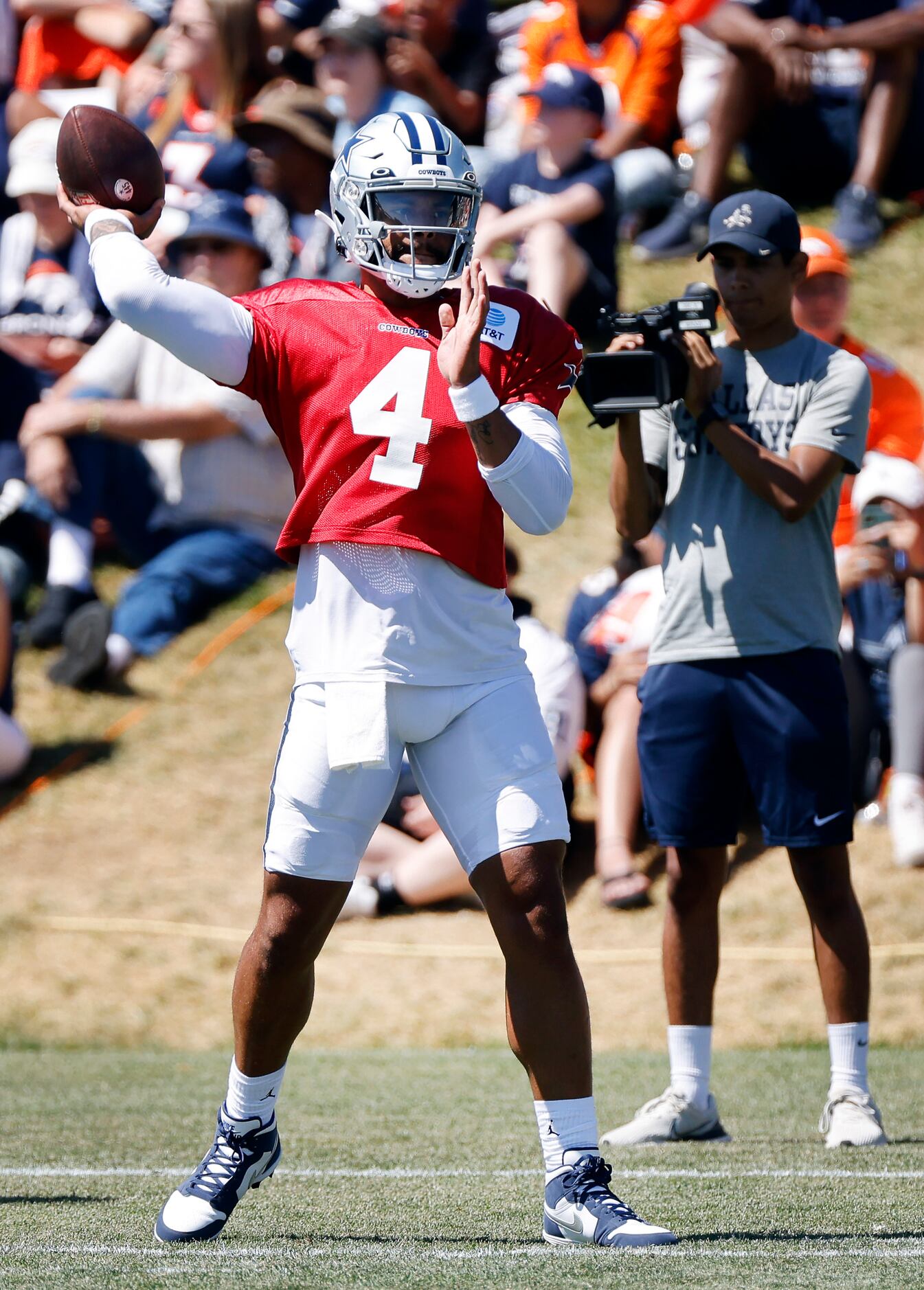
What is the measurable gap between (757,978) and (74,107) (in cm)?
475

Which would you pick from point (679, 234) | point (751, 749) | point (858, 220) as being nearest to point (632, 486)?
point (751, 749)

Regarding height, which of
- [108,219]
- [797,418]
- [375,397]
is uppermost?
[108,219]

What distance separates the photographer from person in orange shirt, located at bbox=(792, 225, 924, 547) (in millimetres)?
6773

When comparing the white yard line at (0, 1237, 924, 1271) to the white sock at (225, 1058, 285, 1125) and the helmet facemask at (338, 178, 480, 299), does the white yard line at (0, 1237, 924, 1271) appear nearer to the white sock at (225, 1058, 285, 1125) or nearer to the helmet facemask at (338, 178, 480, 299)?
the white sock at (225, 1058, 285, 1125)

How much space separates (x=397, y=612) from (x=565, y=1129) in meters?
1.06

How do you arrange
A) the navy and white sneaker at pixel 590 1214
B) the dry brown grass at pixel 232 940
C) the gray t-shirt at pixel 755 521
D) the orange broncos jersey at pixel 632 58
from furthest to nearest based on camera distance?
the orange broncos jersey at pixel 632 58, the dry brown grass at pixel 232 940, the gray t-shirt at pixel 755 521, the navy and white sneaker at pixel 590 1214

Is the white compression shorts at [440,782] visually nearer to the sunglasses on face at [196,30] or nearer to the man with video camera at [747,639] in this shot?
the man with video camera at [747,639]

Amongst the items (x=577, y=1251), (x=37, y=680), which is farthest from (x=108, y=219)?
(x=37, y=680)

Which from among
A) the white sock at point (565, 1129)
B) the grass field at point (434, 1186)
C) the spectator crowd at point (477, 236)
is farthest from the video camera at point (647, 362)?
the spectator crowd at point (477, 236)

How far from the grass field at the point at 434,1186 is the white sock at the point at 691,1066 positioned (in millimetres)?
170

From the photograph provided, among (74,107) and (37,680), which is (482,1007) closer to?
(37,680)

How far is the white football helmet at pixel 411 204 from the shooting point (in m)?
3.66

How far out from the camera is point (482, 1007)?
25.0ft

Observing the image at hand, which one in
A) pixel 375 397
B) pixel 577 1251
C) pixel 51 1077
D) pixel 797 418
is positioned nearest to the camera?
pixel 577 1251
